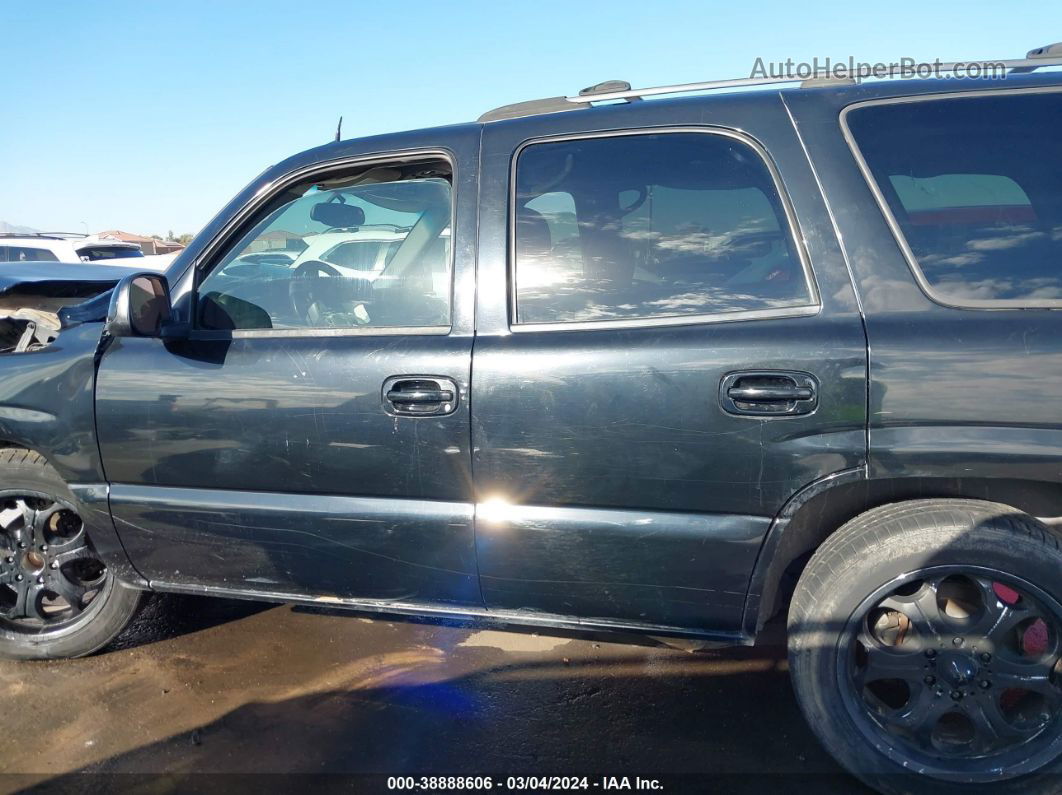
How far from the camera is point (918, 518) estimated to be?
2047mm

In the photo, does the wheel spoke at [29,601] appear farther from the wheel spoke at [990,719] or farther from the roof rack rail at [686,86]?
the wheel spoke at [990,719]

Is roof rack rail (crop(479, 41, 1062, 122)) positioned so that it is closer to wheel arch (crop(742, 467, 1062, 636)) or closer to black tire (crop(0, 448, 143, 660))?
wheel arch (crop(742, 467, 1062, 636))

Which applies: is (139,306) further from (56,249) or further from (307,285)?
(56,249)

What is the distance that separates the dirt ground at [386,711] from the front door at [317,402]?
1.55 feet

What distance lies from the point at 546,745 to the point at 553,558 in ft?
2.27

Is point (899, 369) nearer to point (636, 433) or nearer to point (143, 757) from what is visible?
point (636, 433)

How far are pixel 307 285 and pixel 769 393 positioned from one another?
60.2 inches

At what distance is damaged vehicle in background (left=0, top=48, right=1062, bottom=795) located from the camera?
202cm

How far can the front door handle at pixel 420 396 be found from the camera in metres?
2.26

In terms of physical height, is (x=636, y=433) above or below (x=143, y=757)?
above

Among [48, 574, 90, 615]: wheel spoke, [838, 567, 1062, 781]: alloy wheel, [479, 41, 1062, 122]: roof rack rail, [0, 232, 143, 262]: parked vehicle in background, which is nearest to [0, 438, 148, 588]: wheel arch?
[48, 574, 90, 615]: wheel spoke

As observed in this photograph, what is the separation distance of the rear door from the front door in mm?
135

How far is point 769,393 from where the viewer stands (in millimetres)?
2047

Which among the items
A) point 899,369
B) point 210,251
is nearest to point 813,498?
point 899,369
